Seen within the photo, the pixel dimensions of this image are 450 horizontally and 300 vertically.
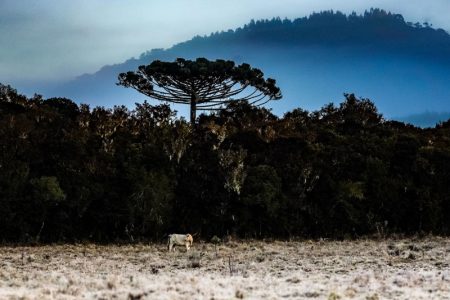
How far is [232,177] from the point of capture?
72.7 feet

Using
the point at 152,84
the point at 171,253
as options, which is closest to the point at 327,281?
the point at 171,253

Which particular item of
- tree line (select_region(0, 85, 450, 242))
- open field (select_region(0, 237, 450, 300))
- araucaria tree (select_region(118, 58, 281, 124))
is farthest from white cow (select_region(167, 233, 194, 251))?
araucaria tree (select_region(118, 58, 281, 124))

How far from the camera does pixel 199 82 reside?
49.3 metres

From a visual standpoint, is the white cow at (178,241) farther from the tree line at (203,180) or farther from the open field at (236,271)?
the tree line at (203,180)

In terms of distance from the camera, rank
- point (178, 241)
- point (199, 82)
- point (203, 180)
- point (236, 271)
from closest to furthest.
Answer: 1. point (236, 271)
2. point (178, 241)
3. point (203, 180)
4. point (199, 82)

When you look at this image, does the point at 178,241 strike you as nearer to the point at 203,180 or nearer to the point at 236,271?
the point at 203,180

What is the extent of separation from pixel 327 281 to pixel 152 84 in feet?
127

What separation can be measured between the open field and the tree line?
1605 millimetres

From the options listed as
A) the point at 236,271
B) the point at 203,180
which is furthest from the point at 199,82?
the point at 236,271

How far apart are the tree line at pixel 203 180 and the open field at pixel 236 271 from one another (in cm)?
160

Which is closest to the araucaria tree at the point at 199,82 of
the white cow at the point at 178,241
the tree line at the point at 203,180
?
the tree line at the point at 203,180

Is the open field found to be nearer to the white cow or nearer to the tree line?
the white cow

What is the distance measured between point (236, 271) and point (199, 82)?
35.8 metres

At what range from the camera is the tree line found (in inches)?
834
